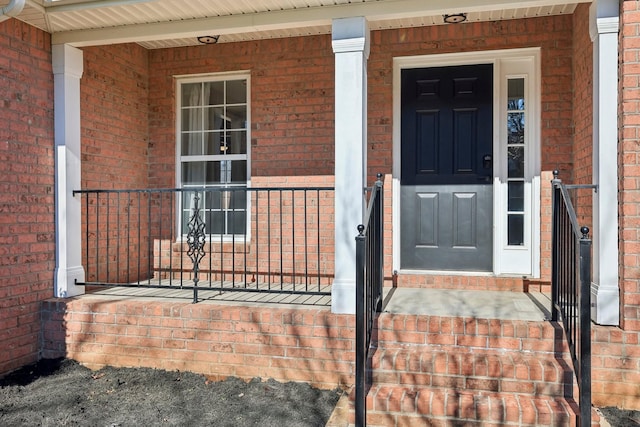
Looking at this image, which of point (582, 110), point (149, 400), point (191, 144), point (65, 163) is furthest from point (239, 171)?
point (582, 110)

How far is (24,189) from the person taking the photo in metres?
4.10

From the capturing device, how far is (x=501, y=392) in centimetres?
320

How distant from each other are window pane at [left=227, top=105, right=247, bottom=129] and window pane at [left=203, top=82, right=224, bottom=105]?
168 mm

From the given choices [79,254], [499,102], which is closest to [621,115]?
[499,102]

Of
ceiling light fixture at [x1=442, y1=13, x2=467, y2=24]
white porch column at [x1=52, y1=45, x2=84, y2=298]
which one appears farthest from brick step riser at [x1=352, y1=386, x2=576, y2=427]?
ceiling light fixture at [x1=442, y1=13, x2=467, y2=24]

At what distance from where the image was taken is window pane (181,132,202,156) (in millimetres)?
5570

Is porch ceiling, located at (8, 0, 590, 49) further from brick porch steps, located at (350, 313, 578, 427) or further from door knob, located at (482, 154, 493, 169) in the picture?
brick porch steps, located at (350, 313, 578, 427)

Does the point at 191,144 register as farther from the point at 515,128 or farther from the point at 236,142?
the point at 515,128

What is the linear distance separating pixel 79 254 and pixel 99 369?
1082 millimetres

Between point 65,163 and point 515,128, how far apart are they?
422 cm

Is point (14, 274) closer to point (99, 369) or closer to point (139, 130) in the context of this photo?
point (99, 369)

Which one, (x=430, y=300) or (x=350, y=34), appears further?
(x=430, y=300)

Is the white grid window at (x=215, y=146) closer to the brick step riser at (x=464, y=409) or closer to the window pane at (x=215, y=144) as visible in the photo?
the window pane at (x=215, y=144)

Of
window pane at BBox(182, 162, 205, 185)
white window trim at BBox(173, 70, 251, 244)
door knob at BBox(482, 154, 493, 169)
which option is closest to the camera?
door knob at BBox(482, 154, 493, 169)
